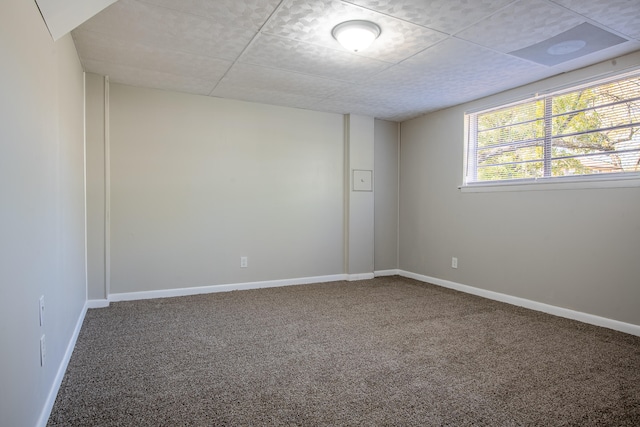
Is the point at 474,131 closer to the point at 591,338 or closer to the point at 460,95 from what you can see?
the point at 460,95

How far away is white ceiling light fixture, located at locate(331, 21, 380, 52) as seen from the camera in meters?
2.45

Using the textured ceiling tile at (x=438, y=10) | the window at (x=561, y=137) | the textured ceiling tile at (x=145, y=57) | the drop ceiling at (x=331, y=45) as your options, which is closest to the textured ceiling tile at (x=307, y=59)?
the drop ceiling at (x=331, y=45)

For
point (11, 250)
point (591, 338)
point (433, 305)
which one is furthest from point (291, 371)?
point (591, 338)

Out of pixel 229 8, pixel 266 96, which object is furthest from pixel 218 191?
pixel 229 8

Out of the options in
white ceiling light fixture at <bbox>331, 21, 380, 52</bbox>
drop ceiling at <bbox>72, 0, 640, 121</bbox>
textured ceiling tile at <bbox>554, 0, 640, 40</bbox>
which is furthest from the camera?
white ceiling light fixture at <bbox>331, 21, 380, 52</bbox>

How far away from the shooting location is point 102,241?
3592 millimetres

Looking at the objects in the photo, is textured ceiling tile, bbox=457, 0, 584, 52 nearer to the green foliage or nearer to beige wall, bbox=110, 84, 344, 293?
the green foliage

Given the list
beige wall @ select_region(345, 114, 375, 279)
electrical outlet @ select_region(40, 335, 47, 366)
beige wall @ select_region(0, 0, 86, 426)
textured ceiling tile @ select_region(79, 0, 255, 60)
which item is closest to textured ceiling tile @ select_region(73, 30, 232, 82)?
textured ceiling tile @ select_region(79, 0, 255, 60)

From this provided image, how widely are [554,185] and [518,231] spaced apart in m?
0.58

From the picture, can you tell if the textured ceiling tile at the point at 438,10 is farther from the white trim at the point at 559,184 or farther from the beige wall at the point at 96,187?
the beige wall at the point at 96,187

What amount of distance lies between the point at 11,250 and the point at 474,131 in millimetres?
4377

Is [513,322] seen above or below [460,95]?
below

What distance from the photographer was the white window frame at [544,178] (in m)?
3.00

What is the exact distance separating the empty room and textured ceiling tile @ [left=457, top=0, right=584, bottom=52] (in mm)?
20
